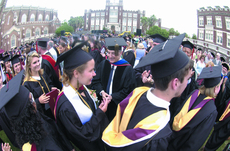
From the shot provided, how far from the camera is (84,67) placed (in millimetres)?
2059

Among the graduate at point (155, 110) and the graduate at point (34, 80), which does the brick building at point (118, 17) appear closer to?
the graduate at point (34, 80)

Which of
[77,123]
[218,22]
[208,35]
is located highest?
[218,22]

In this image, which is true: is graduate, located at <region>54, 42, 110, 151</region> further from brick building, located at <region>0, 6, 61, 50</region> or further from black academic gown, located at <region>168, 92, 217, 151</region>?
brick building, located at <region>0, 6, 61, 50</region>

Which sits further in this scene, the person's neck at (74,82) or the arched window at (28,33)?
the arched window at (28,33)

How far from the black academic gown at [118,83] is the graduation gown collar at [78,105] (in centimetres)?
116

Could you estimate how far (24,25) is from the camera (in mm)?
43250

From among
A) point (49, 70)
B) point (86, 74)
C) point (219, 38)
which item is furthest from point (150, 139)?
point (219, 38)

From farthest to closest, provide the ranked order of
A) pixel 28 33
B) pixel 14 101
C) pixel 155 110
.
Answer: pixel 28 33
pixel 14 101
pixel 155 110

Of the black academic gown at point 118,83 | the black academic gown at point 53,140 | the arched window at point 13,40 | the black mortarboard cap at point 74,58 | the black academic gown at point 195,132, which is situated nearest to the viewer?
the black academic gown at point 53,140

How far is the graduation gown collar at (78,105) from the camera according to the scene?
1968mm

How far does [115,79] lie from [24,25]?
163 ft

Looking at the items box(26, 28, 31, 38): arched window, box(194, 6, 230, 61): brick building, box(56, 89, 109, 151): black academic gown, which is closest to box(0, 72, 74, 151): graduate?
box(56, 89, 109, 151): black academic gown

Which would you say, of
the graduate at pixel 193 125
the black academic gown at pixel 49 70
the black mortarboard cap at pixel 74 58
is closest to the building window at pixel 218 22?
the black academic gown at pixel 49 70

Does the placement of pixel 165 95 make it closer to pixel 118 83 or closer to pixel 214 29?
pixel 118 83
